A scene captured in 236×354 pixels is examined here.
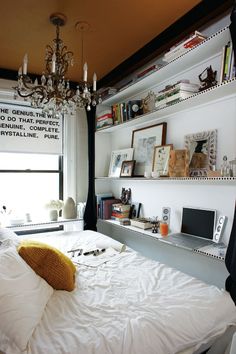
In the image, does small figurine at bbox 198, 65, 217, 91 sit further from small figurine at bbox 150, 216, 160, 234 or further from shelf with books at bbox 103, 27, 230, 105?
small figurine at bbox 150, 216, 160, 234

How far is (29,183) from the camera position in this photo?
133 inches

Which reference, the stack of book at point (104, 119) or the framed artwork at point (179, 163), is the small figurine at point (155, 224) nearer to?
the framed artwork at point (179, 163)

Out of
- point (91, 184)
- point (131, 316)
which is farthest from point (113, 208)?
point (131, 316)

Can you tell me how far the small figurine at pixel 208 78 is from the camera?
1948mm

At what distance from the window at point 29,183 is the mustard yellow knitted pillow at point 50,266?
1675 millimetres

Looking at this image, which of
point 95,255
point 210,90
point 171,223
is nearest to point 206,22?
point 210,90

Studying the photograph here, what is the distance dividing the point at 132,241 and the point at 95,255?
106 cm

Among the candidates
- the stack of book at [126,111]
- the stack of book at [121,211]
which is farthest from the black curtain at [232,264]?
the stack of book at [126,111]

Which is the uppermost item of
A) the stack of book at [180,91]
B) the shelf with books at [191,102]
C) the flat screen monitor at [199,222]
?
the stack of book at [180,91]

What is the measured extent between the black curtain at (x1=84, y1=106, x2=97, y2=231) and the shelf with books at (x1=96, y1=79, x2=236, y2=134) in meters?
0.67

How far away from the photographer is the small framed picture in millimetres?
2842

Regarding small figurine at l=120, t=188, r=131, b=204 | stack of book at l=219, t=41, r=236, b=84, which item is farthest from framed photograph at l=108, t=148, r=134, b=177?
stack of book at l=219, t=41, r=236, b=84

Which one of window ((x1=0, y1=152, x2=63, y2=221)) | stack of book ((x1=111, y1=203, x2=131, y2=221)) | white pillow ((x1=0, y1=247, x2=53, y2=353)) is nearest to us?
white pillow ((x1=0, y1=247, x2=53, y2=353))

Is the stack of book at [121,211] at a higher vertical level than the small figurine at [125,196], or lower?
lower
